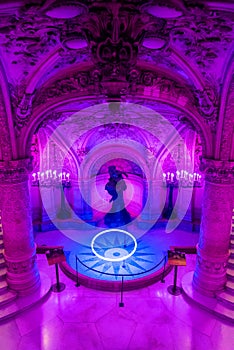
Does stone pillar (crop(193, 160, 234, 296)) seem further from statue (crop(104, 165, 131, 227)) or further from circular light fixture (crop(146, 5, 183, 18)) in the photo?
statue (crop(104, 165, 131, 227))

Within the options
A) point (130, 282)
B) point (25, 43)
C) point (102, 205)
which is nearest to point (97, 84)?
point (25, 43)

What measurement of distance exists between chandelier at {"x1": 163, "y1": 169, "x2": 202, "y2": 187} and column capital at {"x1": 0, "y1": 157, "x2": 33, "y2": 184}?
6883mm

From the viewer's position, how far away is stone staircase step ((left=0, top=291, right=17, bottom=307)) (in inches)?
280

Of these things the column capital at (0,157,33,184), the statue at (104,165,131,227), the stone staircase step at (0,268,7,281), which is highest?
the column capital at (0,157,33,184)

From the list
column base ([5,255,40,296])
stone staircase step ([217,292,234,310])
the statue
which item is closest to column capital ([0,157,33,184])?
column base ([5,255,40,296])

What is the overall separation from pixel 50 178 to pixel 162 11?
9372 millimetres

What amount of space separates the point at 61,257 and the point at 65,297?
120 cm

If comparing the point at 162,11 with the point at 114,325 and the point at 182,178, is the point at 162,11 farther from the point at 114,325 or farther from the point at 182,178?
the point at 182,178

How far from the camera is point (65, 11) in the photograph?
3.71m

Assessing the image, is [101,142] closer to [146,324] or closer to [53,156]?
[53,156]

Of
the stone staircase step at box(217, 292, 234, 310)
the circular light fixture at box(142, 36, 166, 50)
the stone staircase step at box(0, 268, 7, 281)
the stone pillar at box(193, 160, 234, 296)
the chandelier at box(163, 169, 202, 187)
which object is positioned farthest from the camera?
the chandelier at box(163, 169, 202, 187)

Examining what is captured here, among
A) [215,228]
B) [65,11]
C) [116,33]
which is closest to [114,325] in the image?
Result: [215,228]

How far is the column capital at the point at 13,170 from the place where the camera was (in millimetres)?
6703

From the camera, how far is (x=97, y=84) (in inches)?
256
